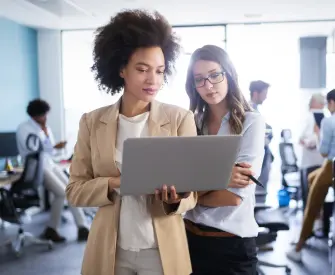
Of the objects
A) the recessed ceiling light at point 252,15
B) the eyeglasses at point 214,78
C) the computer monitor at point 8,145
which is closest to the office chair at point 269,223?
the eyeglasses at point 214,78

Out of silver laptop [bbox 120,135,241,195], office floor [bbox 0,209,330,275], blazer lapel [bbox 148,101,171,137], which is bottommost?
office floor [bbox 0,209,330,275]

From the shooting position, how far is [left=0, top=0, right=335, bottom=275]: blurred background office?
4500mm

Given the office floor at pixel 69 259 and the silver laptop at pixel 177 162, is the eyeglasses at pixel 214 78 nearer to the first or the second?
the silver laptop at pixel 177 162

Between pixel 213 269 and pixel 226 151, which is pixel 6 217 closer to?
pixel 213 269

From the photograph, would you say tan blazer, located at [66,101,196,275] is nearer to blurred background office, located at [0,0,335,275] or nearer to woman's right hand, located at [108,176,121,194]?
woman's right hand, located at [108,176,121,194]

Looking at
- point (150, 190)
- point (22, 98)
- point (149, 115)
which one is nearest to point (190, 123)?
point (149, 115)

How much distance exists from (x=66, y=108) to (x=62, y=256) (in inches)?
171

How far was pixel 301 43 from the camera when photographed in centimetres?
803

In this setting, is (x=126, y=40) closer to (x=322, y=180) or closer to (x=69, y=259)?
(x=322, y=180)

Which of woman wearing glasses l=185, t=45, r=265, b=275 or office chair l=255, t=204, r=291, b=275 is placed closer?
woman wearing glasses l=185, t=45, r=265, b=275

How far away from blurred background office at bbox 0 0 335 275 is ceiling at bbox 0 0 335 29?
0.02 metres

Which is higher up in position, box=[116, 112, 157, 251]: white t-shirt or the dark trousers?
box=[116, 112, 157, 251]: white t-shirt

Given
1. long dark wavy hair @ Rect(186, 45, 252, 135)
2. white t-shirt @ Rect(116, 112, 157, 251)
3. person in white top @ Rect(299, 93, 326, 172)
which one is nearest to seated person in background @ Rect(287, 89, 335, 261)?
person in white top @ Rect(299, 93, 326, 172)

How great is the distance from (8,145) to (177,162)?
5362mm
